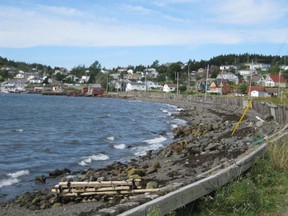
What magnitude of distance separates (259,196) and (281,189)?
3.92ft

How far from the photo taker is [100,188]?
9.40m

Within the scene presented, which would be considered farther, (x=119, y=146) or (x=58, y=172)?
(x=119, y=146)

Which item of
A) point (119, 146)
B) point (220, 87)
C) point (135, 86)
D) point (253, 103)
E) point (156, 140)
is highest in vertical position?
point (253, 103)

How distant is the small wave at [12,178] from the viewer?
1609 centimetres

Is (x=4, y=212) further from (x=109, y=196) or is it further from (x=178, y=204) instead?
(x=178, y=204)

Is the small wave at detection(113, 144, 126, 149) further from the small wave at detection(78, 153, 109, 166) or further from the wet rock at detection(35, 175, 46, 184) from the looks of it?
the wet rock at detection(35, 175, 46, 184)

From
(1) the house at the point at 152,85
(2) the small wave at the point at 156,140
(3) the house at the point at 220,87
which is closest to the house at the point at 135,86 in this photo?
(1) the house at the point at 152,85

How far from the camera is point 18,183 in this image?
16.2 meters

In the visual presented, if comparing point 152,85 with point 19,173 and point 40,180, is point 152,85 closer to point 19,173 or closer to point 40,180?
point 19,173

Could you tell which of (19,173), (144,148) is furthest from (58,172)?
(144,148)

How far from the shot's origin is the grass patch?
6.80 m

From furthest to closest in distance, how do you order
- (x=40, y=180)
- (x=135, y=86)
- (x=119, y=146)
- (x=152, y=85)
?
(x=152, y=85) → (x=135, y=86) → (x=119, y=146) → (x=40, y=180)

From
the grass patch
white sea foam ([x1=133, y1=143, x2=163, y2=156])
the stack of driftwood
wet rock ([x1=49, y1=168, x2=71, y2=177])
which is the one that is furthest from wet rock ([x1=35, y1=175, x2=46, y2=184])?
the grass patch

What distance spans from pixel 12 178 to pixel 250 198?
A: 12.3m
